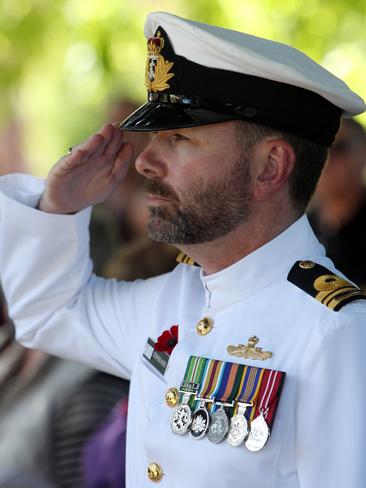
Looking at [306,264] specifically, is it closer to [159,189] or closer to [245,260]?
[245,260]

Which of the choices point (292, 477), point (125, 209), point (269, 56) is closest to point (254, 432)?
point (292, 477)

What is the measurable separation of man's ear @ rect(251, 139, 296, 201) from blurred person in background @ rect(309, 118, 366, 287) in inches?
80.7

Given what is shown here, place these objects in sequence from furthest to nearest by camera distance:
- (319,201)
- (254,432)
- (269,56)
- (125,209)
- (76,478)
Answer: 1. (125,209)
2. (319,201)
3. (76,478)
4. (269,56)
5. (254,432)

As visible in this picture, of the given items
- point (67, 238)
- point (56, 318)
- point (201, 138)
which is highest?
point (201, 138)

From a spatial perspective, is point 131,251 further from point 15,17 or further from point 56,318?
point 15,17

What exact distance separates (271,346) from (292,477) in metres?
0.27

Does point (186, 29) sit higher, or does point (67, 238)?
point (186, 29)

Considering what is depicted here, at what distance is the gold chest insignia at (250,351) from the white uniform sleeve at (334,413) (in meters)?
0.12

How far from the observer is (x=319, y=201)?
4.82m

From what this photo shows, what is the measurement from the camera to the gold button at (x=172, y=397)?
2.18m

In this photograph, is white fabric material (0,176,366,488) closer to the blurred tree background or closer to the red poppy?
the red poppy

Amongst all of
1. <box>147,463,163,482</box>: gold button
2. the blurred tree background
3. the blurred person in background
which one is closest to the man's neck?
<box>147,463,163,482</box>: gold button

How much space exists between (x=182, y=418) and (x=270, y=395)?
21 centimetres

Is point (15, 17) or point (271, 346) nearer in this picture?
point (271, 346)
